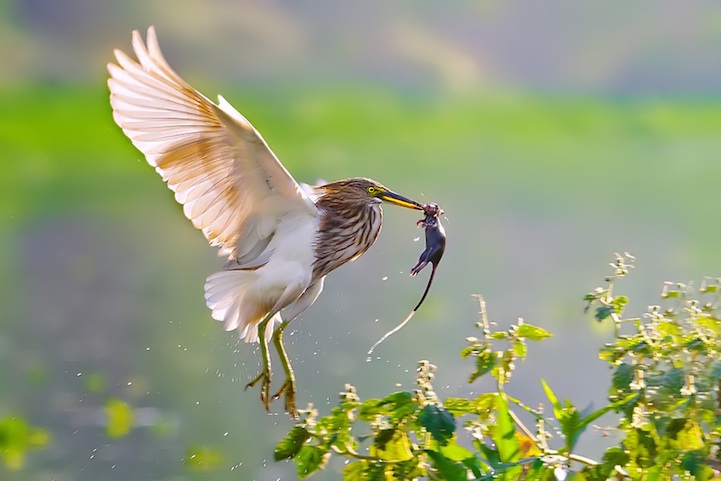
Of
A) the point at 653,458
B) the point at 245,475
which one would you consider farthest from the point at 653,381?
the point at 245,475

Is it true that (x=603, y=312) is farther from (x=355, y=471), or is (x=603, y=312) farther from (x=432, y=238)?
(x=355, y=471)

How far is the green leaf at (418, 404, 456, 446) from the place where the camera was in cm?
113

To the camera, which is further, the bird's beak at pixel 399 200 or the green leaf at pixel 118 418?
the green leaf at pixel 118 418

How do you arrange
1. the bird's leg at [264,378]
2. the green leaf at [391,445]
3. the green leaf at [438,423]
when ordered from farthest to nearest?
the bird's leg at [264,378]
the green leaf at [391,445]
the green leaf at [438,423]

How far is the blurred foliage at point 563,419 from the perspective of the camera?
115 centimetres

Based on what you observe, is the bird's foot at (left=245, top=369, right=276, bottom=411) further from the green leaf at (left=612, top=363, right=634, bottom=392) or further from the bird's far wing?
the green leaf at (left=612, top=363, right=634, bottom=392)

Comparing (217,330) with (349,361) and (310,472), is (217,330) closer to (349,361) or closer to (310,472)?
(349,361)

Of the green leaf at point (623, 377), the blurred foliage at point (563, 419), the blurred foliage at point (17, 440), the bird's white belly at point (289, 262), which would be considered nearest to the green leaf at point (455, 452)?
the blurred foliage at point (563, 419)

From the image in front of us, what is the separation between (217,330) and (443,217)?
30.5 inches

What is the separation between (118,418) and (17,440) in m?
0.25

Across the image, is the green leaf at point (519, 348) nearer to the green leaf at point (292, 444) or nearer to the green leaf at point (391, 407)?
the green leaf at point (391, 407)

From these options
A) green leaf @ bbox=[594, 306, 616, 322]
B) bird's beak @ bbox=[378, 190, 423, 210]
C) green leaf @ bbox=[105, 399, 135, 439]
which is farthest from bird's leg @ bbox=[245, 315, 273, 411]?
green leaf @ bbox=[105, 399, 135, 439]

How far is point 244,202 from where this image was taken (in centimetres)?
140

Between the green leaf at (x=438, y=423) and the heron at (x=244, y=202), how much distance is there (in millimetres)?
304
